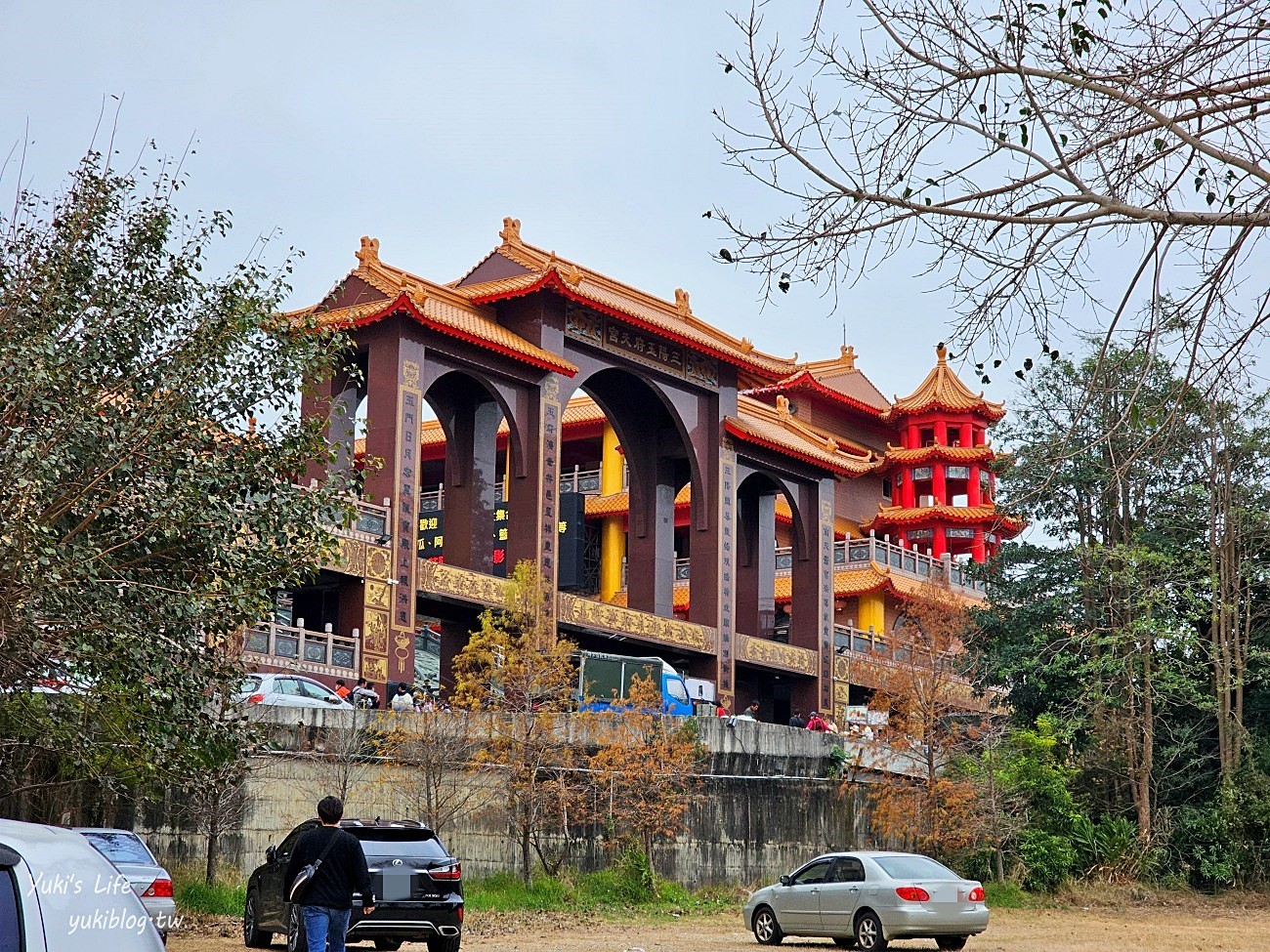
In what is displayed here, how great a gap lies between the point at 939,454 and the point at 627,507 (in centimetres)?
1475

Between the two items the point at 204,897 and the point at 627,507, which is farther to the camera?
the point at 627,507

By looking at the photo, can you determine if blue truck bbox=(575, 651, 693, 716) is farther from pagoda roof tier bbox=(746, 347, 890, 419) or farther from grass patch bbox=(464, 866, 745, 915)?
pagoda roof tier bbox=(746, 347, 890, 419)

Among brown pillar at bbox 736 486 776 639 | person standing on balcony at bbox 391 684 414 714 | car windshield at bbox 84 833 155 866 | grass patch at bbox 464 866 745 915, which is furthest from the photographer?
brown pillar at bbox 736 486 776 639

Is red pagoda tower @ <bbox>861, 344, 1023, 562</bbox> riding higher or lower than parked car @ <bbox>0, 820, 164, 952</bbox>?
higher

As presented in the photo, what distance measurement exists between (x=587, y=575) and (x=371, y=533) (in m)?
19.2

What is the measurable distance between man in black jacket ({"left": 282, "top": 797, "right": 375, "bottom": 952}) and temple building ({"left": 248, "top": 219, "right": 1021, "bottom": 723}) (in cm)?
1691

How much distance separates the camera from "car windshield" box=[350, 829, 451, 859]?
1614cm

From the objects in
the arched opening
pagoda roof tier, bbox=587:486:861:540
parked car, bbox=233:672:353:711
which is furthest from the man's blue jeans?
pagoda roof tier, bbox=587:486:861:540

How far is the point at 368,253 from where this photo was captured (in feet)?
117

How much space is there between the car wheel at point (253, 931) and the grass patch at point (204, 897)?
3425 mm

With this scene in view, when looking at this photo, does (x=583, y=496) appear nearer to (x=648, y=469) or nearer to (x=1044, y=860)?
(x=648, y=469)

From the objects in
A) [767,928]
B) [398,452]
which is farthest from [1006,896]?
[398,452]

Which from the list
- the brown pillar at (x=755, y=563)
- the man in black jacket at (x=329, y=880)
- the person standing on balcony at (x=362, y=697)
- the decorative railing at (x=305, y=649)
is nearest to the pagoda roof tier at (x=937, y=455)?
the brown pillar at (x=755, y=563)

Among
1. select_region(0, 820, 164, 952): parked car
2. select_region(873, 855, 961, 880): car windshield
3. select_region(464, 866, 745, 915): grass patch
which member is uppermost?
select_region(0, 820, 164, 952): parked car
